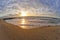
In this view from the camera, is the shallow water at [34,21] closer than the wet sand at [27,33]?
No

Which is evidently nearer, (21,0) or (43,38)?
(43,38)

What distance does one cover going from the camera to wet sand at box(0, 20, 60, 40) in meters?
0.72

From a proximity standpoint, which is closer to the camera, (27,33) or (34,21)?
(27,33)

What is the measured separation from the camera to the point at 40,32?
0.76 metres

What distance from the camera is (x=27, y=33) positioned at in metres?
0.75

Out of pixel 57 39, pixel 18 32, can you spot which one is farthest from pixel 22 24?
pixel 57 39

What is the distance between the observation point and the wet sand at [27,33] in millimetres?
718

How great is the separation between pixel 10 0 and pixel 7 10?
0.28ft

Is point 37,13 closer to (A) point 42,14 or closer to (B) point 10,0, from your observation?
(A) point 42,14

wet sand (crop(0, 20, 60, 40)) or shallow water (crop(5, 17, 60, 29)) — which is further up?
shallow water (crop(5, 17, 60, 29))

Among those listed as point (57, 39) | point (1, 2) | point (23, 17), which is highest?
point (1, 2)

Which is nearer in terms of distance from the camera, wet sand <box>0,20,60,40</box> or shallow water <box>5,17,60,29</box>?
wet sand <box>0,20,60,40</box>

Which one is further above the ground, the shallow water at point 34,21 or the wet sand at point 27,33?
the shallow water at point 34,21

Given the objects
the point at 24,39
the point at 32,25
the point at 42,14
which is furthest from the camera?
the point at 42,14
